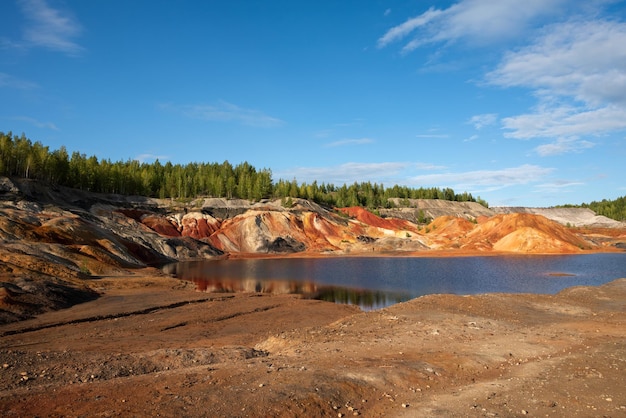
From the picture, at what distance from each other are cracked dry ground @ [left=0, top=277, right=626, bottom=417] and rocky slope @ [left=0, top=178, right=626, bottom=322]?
31666 mm

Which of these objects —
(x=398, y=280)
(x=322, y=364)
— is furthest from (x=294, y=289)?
(x=322, y=364)

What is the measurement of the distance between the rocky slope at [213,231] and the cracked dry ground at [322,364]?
3167 centimetres

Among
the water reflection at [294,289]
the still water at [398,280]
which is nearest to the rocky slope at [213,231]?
the water reflection at [294,289]

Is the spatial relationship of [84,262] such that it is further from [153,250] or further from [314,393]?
[314,393]

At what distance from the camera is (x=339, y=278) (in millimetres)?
59250

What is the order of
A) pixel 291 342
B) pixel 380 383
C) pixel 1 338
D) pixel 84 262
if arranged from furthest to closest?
1. pixel 84 262
2. pixel 1 338
3. pixel 291 342
4. pixel 380 383

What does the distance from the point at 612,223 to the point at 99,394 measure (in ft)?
741

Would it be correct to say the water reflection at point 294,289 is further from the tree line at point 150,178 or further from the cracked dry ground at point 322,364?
the tree line at point 150,178

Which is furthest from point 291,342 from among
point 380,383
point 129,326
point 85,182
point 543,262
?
point 85,182

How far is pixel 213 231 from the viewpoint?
120 m

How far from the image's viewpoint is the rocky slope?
64.4m

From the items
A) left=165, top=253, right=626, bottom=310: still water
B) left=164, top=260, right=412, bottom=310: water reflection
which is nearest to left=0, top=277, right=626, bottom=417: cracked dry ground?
left=164, top=260, right=412, bottom=310: water reflection

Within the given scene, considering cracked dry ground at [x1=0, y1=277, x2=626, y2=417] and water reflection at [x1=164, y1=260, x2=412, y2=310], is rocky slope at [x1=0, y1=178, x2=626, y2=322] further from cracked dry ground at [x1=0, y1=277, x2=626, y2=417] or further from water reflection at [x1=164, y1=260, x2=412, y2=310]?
cracked dry ground at [x1=0, y1=277, x2=626, y2=417]

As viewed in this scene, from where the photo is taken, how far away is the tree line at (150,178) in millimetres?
106125
